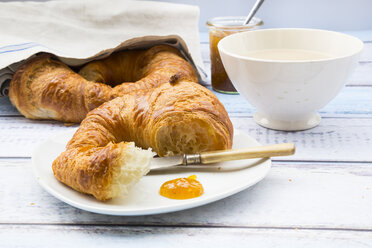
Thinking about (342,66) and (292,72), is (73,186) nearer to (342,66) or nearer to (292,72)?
(292,72)

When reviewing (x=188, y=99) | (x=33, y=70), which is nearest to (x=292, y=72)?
(x=188, y=99)

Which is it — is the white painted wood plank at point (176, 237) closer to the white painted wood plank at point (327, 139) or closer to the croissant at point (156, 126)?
the croissant at point (156, 126)

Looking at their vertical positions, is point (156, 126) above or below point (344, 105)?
above

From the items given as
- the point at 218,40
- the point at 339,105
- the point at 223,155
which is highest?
the point at 218,40

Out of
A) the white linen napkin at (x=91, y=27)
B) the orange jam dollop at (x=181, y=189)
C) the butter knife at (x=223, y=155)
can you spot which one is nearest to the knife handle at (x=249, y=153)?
the butter knife at (x=223, y=155)

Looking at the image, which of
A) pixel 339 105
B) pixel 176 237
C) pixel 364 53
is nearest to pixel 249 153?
pixel 176 237

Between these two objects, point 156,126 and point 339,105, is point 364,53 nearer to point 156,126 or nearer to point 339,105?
point 339,105
